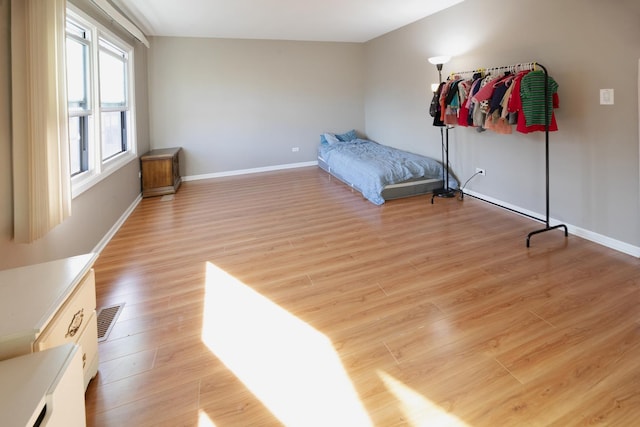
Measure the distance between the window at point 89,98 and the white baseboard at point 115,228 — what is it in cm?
59

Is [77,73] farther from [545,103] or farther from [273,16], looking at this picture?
[545,103]

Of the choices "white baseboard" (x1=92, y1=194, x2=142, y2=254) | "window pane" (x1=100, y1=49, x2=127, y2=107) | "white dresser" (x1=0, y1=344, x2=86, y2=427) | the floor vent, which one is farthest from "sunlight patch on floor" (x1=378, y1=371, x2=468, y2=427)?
"window pane" (x1=100, y1=49, x2=127, y2=107)

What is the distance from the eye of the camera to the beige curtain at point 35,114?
69.3 inches

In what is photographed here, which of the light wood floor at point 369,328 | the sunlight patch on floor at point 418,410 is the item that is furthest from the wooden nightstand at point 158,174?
the sunlight patch on floor at point 418,410

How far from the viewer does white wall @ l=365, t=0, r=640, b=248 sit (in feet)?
9.26

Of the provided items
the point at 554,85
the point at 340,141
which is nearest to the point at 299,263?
the point at 554,85

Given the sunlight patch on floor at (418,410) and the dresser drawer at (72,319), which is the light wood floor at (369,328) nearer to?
the sunlight patch on floor at (418,410)

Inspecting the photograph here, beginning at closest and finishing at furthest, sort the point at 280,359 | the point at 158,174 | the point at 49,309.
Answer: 1. the point at 49,309
2. the point at 280,359
3. the point at 158,174

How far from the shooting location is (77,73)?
3145 millimetres

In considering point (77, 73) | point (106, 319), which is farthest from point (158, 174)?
point (106, 319)

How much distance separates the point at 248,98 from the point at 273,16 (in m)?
1.89

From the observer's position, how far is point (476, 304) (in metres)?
A: 2.24

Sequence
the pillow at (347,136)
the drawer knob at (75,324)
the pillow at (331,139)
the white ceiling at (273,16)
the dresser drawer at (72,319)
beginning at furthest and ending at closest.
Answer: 1. the pillow at (347,136)
2. the pillow at (331,139)
3. the white ceiling at (273,16)
4. the drawer knob at (75,324)
5. the dresser drawer at (72,319)

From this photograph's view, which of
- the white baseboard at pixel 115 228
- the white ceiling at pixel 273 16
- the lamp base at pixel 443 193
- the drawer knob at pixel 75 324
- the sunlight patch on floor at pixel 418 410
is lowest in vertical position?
the sunlight patch on floor at pixel 418 410
